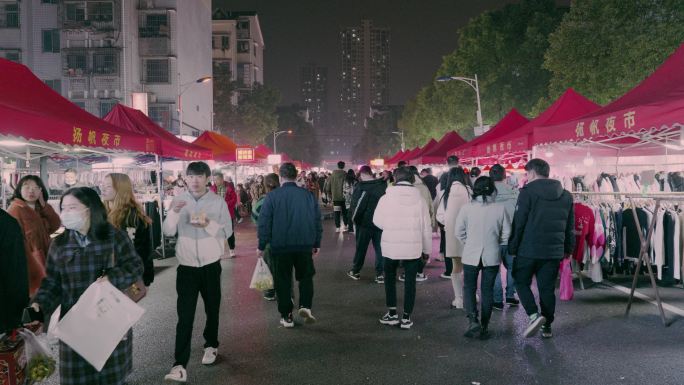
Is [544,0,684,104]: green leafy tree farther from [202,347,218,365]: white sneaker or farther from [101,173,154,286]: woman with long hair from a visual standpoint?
[101,173,154,286]: woman with long hair

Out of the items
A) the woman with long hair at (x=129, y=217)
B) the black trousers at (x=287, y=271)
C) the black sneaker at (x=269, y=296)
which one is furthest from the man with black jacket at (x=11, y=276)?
the black sneaker at (x=269, y=296)


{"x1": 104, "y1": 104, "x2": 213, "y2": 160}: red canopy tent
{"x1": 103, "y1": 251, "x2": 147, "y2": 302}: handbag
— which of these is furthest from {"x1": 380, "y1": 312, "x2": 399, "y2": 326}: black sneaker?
{"x1": 104, "y1": 104, "x2": 213, "y2": 160}: red canopy tent

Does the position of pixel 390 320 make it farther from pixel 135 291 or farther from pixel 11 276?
pixel 11 276

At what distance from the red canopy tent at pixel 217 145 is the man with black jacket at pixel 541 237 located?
15569mm

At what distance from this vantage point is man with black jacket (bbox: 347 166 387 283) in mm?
9484

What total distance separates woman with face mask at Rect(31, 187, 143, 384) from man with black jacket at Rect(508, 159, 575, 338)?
435 centimetres

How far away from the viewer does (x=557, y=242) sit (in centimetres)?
600

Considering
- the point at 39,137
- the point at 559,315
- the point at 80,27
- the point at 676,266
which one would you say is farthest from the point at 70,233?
the point at 80,27

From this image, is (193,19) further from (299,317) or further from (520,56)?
(299,317)

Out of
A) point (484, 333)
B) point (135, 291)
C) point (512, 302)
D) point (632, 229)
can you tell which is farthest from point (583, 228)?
point (135, 291)

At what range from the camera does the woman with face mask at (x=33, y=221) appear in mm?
6014

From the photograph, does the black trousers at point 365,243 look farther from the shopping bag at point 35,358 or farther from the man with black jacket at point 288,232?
the shopping bag at point 35,358

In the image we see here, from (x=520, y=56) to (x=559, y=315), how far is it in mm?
30634

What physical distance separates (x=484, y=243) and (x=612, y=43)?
1683 cm
